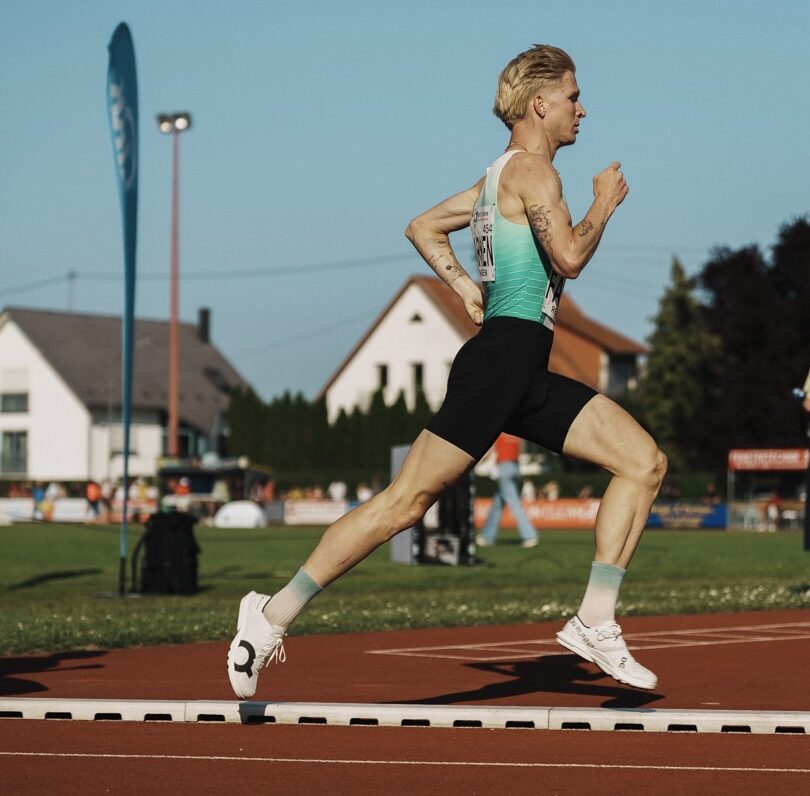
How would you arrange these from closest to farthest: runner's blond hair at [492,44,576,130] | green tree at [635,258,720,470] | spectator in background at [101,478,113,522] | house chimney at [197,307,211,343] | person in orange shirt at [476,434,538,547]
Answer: runner's blond hair at [492,44,576,130] → person in orange shirt at [476,434,538,547] → spectator in background at [101,478,113,522] → green tree at [635,258,720,470] → house chimney at [197,307,211,343]

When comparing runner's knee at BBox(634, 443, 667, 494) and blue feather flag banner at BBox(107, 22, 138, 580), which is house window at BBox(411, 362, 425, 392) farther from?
runner's knee at BBox(634, 443, 667, 494)

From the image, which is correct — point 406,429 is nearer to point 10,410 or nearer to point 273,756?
point 10,410

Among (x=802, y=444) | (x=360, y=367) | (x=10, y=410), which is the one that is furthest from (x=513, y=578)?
(x=10, y=410)

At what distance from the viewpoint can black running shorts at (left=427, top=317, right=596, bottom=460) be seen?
19.9ft

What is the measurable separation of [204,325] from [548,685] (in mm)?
97475

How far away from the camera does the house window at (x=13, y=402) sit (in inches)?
3583

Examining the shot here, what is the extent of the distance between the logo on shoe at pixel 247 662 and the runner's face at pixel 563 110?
85.9 inches

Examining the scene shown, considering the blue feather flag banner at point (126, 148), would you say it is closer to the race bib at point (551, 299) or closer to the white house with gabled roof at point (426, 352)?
the race bib at point (551, 299)

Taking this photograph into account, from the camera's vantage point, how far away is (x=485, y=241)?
6.26 meters

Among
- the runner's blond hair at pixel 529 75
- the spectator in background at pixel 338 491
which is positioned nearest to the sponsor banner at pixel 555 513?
the spectator in background at pixel 338 491

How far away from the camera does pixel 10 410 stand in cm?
9200

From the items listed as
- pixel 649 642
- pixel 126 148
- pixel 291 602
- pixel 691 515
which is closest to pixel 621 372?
pixel 691 515

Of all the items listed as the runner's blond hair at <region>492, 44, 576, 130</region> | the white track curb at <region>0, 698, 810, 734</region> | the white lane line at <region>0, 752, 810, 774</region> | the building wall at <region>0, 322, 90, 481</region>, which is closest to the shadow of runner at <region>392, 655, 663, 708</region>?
the white track curb at <region>0, 698, 810, 734</region>

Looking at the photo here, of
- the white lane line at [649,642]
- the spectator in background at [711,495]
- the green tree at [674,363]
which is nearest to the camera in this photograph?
the white lane line at [649,642]
